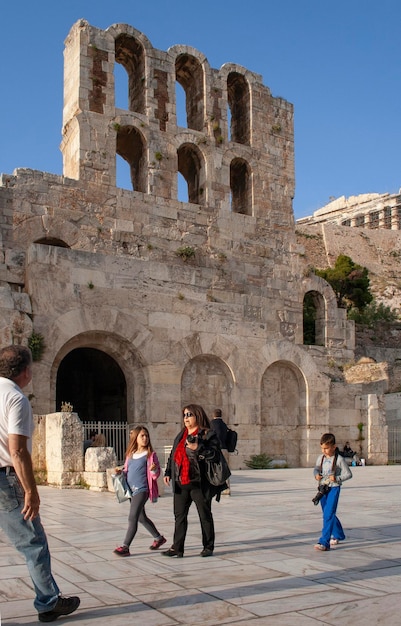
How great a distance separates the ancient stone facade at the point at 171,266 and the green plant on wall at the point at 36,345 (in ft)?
0.48

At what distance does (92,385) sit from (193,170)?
10.0 metres

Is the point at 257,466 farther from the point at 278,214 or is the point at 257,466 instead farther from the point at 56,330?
the point at 278,214

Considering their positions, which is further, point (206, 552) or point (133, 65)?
point (133, 65)

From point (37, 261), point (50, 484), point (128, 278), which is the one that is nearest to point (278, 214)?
point (128, 278)

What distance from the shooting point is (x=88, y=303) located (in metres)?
17.5

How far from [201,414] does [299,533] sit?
7.71ft

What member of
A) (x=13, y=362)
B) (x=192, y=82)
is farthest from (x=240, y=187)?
(x=13, y=362)

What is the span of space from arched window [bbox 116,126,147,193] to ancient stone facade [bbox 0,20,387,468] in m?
0.07

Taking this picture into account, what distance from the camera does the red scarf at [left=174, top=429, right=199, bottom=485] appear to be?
6777mm

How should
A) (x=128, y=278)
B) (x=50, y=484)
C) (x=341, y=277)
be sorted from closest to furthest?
(x=50, y=484) < (x=128, y=278) < (x=341, y=277)

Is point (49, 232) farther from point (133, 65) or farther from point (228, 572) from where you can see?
point (228, 572)

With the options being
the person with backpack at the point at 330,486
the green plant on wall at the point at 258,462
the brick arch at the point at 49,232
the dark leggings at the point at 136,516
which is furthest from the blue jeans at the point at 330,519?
the brick arch at the point at 49,232

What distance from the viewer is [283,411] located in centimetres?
2173

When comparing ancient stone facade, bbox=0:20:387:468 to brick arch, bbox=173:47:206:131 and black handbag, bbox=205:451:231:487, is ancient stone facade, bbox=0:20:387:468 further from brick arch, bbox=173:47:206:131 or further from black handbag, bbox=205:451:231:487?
black handbag, bbox=205:451:231:487
